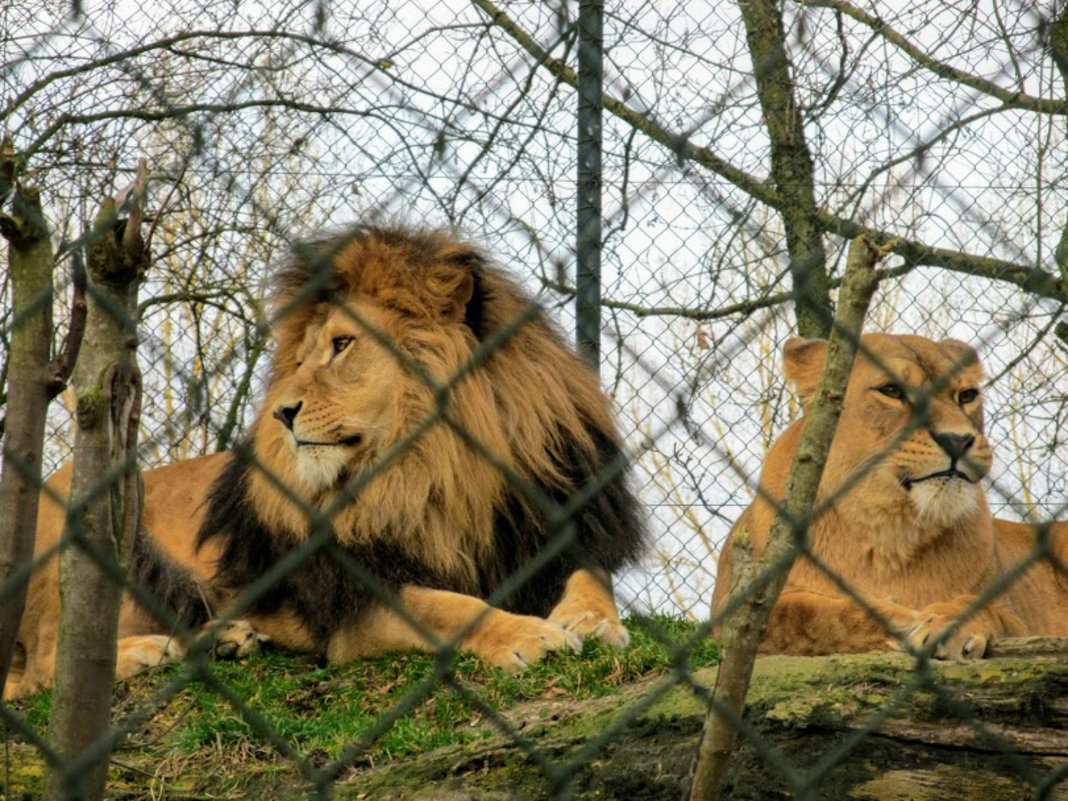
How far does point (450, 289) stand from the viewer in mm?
4000

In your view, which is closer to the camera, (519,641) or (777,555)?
(777,555)

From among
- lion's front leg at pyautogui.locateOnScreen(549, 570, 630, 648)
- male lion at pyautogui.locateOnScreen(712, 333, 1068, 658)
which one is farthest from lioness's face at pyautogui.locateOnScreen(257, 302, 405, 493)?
male lion at pyautogui.locateOnScreen(712, 333, 1068, 658)

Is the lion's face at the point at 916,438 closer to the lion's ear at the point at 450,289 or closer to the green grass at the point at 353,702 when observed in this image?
the green grass at the point at 353,702

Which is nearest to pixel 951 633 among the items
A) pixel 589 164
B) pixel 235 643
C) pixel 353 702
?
pixel 353 702

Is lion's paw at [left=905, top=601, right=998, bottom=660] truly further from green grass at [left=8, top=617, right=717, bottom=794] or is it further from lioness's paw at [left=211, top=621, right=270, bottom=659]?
lioness's paw at [left=211, top=621, right=270, bottom=659]

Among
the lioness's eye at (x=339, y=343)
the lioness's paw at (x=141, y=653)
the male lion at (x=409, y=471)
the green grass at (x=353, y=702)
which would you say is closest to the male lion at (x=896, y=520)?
the green grass at (x=353, y=702)

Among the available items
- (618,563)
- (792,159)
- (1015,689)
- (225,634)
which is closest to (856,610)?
(1015,689)

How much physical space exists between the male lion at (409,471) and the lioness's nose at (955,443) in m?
0.98

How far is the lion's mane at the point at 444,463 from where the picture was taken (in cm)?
398

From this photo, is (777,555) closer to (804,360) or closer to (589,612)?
(589,612)

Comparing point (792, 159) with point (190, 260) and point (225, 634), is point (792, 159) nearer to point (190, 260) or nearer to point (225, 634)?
point (190, 260)

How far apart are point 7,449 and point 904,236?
4447 mm

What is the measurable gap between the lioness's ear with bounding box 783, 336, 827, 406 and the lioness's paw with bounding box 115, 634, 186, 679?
182cm

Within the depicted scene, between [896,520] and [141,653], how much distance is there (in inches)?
82.1
